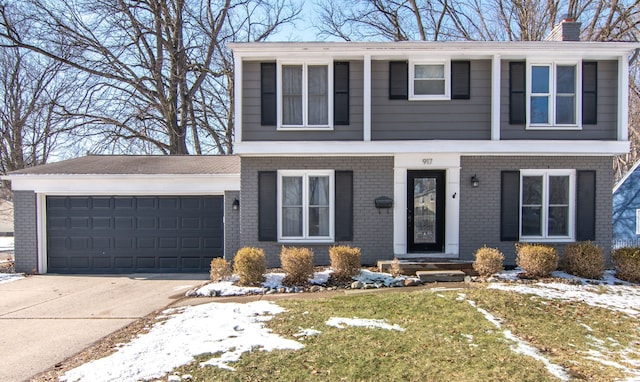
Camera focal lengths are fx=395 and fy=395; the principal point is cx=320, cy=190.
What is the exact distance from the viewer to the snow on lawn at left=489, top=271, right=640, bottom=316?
678 centimetres

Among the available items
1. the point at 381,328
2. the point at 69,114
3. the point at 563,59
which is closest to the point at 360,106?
the point at 563,59

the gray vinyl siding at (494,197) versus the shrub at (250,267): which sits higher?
the gray vinyl siding at (494,197)

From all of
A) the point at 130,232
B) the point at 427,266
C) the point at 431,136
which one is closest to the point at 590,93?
the point at 431,136

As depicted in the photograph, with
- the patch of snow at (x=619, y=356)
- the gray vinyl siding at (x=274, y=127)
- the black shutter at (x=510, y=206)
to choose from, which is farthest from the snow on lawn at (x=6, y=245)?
the patch of snow at (x=619, y=356)

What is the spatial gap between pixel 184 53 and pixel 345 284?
16.8 meters

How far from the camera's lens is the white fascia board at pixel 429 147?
9.59 m

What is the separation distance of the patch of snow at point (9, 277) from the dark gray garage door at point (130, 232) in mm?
735

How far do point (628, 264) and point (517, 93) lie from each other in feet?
15.0

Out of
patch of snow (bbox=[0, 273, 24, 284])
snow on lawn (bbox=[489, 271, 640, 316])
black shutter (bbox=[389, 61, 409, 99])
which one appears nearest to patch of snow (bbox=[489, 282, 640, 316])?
snow on lawn (bbox=[489, 271, 640, 316])

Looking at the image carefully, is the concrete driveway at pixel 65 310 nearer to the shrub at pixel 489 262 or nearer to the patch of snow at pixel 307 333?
the patch of snow at pixel 307 333

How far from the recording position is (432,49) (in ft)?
31.7

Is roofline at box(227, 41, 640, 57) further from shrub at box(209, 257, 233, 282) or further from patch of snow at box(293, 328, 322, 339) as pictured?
patch of snow at box(293, 328, 322, 339)

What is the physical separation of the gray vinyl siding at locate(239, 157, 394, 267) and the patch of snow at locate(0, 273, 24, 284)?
600 centimetres

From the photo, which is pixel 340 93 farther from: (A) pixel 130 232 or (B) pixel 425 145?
(A) pixel 130 232
